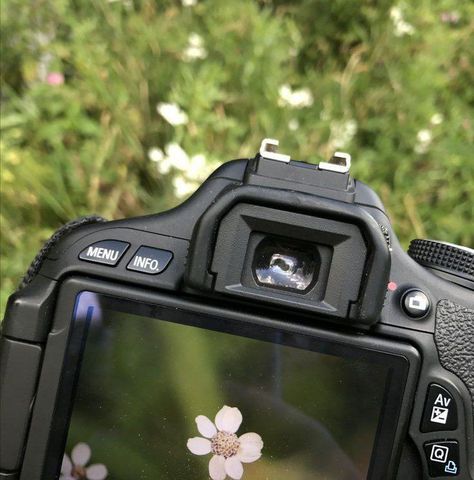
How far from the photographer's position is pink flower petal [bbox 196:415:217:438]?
0.71 metres

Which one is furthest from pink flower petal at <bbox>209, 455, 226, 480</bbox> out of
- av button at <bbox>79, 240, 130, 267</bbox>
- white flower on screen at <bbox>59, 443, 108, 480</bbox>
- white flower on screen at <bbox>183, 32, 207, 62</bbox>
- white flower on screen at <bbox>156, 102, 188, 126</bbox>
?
white flower on screen at <bbox>183, 32, 207, 62</bbox>

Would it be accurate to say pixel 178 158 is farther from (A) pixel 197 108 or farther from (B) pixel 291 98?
(B) pixel 291 98

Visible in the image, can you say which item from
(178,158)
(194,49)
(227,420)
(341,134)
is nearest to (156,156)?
(178,158)

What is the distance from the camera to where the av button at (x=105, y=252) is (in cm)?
70

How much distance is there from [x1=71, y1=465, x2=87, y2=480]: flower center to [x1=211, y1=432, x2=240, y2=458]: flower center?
13 centimetres

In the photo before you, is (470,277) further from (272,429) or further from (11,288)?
(11,288)

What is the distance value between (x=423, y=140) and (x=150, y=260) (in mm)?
836

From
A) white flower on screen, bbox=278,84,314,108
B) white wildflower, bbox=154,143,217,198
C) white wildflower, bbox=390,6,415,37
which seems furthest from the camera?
white wildflower, bbox=390,6,415,37

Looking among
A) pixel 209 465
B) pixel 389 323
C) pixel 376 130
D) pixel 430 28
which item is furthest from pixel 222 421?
pixel 430 28

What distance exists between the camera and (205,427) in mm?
712

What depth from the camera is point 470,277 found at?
2.33 ft

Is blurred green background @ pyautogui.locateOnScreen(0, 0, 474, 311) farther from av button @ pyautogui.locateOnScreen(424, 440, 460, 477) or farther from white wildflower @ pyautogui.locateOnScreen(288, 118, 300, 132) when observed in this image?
av button @ pyautogui.locateOnScreen(424, 440, 460, 477)

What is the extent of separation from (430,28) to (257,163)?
918 mm

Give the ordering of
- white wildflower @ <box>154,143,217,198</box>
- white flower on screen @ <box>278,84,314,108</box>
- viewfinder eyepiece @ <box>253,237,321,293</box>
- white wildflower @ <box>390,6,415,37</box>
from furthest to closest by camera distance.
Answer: white wildflower @ <box>390,6,415,37</box>
white flower on screen @ <box>278,84,314,108</box>
white wildflower @ <box>154,143,217,198</box>
viewfinder eyepiece @ <box>253,237,321,293</box>
